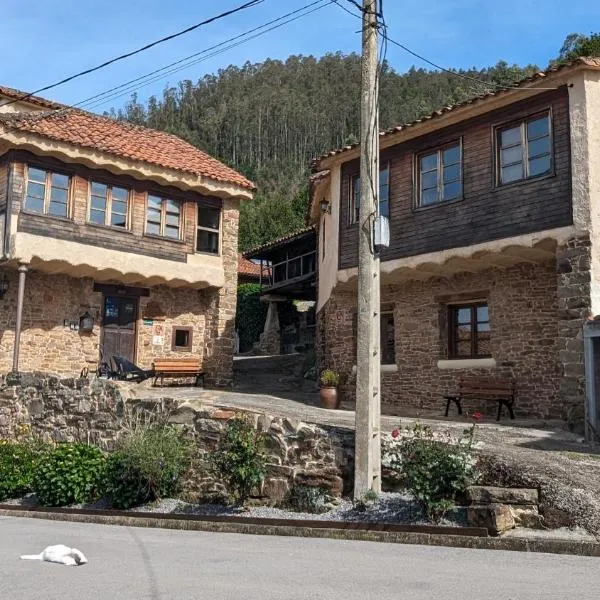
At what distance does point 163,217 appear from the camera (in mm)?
19969

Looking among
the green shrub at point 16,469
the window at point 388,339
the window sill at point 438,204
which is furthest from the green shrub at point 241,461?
the window at point 388,339

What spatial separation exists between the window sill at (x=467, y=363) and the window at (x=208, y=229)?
7993mm

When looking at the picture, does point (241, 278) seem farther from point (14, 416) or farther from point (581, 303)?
point (581, 303)

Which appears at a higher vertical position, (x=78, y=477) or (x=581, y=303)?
(x=581, y=303)

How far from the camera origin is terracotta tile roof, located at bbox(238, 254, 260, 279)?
3738 cm

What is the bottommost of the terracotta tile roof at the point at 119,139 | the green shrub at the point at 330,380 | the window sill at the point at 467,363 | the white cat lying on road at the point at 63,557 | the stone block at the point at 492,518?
the white cat lying on road at the point at 63,557

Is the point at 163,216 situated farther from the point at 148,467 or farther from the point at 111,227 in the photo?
the point at 148,467

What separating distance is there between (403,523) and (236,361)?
18.8 m

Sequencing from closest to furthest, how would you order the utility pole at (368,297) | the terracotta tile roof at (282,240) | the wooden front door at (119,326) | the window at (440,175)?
1. the utility pole at (368,297)
2. the window at (440,175)
3. the wooden front door at (119,326)
4. the terracotta tile roof at (282,240)

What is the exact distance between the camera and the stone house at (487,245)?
12891 mm

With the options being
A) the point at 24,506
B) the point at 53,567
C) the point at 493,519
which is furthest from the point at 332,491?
the point at 24,506

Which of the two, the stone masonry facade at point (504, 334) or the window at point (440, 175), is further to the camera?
the window at point (440, 175)

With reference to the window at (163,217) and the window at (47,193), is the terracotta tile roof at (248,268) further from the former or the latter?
the window at (47,193)

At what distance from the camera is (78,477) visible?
1171 cm
